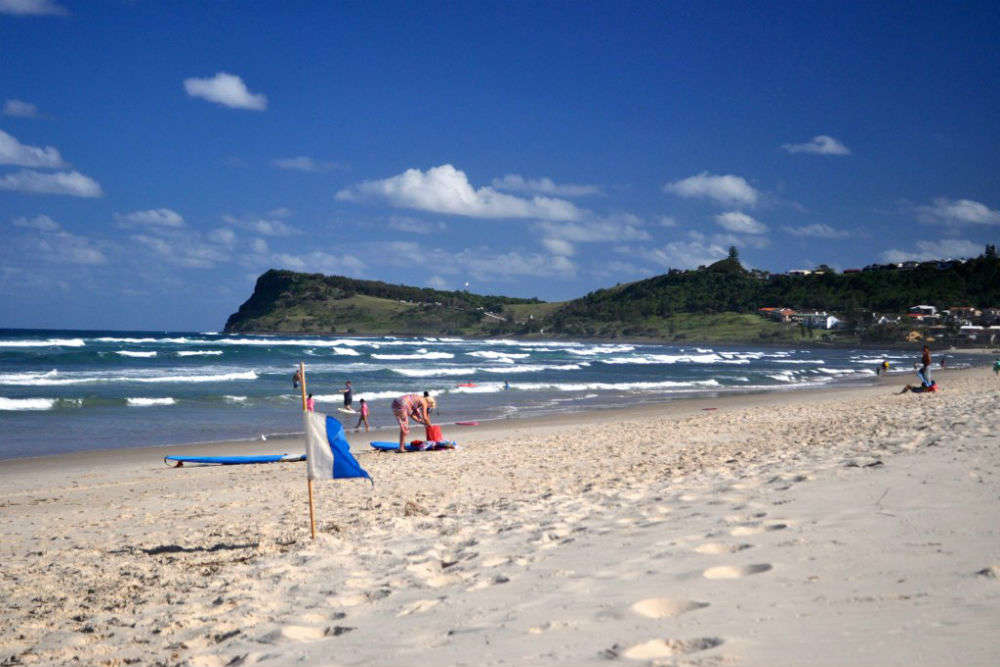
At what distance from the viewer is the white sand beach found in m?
3.41

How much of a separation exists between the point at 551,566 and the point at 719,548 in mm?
1032

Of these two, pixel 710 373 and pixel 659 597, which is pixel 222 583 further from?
pixel 710 373

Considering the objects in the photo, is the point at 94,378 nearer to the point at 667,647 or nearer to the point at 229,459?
the point at 229,459

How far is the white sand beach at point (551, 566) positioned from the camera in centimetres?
341

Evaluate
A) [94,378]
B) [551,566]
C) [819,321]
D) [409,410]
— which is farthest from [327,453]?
[819,321]

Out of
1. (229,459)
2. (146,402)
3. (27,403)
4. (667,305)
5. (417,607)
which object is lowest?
(229,459)

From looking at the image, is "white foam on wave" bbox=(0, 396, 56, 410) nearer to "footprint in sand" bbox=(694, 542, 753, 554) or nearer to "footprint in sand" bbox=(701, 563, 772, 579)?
"footprint in sand" bbox=(694, 542, 753, 554)

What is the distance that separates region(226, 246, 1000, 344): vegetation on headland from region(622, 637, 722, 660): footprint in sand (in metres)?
102

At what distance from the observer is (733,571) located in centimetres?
429

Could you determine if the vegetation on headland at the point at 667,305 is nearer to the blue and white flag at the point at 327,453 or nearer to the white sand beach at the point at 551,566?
the white sand beach at the point at 551,566

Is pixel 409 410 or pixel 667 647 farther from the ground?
pixel 667 647

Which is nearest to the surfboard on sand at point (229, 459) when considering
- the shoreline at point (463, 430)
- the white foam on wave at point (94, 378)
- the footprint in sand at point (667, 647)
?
the shoreline at point (463, 430)

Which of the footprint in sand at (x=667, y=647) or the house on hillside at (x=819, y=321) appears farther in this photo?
the house on hillside at (x=819, y=321)

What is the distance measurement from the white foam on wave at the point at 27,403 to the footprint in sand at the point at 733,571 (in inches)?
969
